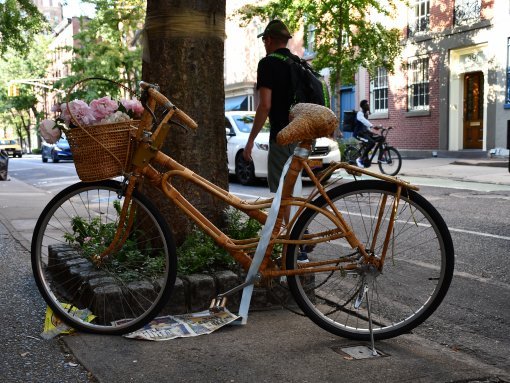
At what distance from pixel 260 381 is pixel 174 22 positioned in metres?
2.55

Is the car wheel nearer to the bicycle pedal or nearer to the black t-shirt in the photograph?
the black t-shirt

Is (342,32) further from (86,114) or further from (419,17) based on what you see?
(86,114)

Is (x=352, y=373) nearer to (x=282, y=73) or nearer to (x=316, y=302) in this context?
(x=316, y=302)

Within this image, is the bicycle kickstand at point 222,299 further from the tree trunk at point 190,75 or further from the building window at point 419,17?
the building window at point 419,17

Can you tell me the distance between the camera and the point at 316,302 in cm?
381

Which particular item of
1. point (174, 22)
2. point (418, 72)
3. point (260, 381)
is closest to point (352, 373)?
point (260, 381)

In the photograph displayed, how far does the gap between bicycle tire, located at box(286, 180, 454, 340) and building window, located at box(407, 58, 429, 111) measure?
20766 millimetres

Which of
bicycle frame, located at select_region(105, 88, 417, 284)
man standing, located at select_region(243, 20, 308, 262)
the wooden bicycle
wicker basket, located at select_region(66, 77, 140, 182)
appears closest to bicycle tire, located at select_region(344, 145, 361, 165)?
man standing, located at select_region(243, 20, 308, 262)

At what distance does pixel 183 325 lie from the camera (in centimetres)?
374

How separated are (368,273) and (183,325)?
1117mm

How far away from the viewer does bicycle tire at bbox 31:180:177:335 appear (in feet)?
11.9

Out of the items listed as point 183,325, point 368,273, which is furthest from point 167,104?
point 368,273

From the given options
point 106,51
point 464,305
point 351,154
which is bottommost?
point 464,305

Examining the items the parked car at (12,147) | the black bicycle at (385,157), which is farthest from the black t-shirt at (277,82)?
the parked car at (12,147)
